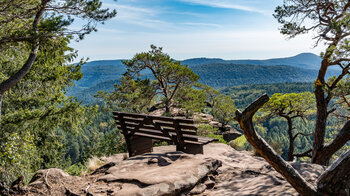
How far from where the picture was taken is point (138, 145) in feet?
26.1

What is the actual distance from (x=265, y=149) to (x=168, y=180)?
2253 mm

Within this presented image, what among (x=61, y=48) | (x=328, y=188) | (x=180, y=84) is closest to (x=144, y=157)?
(x=328, y=188)

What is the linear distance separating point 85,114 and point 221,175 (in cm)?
950

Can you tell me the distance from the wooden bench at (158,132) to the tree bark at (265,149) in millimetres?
3154

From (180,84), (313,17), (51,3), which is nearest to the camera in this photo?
(51,3)

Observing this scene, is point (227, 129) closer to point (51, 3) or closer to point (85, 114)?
point (85, 114)

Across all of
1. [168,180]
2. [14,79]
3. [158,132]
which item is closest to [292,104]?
[158,132]

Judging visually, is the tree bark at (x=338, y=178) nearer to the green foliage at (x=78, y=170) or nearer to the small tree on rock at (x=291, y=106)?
the green foliage at (x=78, y=170)

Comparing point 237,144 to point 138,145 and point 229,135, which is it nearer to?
point 229,135

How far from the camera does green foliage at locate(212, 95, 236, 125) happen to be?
85.6 feet

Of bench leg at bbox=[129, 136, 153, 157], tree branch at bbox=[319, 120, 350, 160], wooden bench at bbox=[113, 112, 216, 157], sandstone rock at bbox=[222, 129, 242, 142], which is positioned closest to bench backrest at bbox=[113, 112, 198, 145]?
wooden bench at bbox=[113, 112, 216, 157]

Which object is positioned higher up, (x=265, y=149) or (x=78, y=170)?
(x=265, y=149)

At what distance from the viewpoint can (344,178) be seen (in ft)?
7.93

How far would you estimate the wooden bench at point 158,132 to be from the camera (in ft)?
21.1
